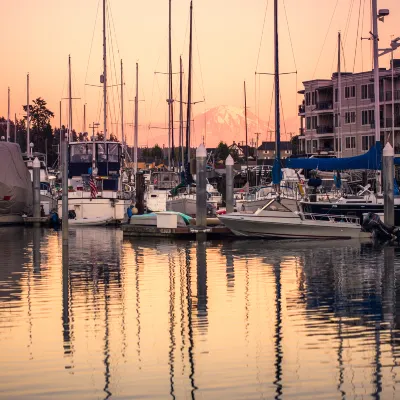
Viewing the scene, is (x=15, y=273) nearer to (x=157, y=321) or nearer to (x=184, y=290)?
(x=184, y=290)

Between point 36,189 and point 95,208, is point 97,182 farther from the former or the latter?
point 36,189

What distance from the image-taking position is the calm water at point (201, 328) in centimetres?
1558

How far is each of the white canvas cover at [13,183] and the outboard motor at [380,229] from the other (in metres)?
26.1

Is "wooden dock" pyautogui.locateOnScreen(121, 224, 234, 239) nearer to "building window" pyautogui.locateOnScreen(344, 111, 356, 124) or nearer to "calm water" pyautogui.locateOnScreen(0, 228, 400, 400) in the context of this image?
"calm water" pyautogui.locateOnScreen(0, 228, 400, 400)

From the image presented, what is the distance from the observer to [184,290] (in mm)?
27344

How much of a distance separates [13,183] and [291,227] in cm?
2421

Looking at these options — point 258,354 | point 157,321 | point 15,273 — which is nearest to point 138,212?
point 15,273

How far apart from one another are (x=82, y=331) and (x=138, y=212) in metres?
40.2

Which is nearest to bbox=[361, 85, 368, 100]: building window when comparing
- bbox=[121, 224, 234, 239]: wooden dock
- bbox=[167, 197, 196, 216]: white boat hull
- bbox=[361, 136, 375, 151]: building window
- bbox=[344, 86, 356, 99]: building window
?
bbox=[344, 86, 356, 99]: building window

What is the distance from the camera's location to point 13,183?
6425 cm

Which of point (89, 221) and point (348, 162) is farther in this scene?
point (89, 221)

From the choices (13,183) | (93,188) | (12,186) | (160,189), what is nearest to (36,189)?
(12,186)

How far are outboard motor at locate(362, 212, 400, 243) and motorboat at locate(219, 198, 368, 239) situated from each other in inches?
18.4

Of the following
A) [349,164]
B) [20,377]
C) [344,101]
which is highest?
[344,101]
